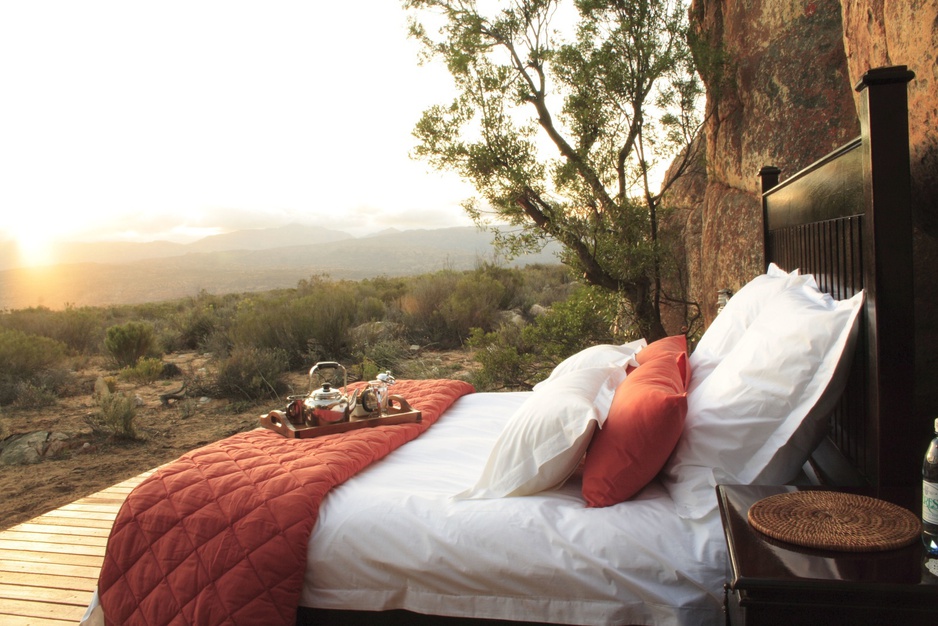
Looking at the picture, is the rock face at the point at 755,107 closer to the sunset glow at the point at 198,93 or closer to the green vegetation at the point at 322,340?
the green vegetation at the point at 322,340

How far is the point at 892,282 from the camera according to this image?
1443 millimetres

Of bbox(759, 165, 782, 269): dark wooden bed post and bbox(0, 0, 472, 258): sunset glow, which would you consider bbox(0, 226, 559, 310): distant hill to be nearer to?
bbox(0, 0, 472, 258): sunset glow

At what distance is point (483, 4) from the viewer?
19.1 ft

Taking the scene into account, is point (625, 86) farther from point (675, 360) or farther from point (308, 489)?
point (308, 489)

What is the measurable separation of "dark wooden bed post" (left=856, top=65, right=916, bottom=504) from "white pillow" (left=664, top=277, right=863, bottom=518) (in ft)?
0.40

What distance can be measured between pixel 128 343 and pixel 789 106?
27.5ft

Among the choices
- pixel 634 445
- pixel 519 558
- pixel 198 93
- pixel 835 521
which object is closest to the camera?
pixel 835 521

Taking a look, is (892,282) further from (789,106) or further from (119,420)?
(119,420)

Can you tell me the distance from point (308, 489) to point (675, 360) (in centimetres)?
144

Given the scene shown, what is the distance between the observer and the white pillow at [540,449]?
6.11ft

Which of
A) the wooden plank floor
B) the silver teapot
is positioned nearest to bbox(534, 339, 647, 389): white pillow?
the silver teapot

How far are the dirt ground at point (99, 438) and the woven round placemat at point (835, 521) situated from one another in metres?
4.48

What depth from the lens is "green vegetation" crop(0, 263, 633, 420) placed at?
5969 mm

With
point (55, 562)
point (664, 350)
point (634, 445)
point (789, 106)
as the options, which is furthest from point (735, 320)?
point (55, 562)
